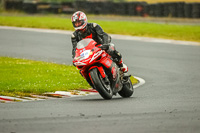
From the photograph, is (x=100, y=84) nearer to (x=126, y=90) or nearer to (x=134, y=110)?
(x=134, y=110)

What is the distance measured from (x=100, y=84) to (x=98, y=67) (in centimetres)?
39

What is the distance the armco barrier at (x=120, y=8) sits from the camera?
1544 inches

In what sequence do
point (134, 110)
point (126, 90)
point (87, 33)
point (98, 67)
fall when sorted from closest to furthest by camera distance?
point (134, 110)
point (98, 67)
point (87, 33)
point (126, 90)

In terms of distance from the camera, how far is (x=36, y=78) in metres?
13.0

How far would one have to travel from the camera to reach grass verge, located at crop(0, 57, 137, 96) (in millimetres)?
11133

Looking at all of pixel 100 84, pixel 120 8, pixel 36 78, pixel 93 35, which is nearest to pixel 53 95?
pixel 93 35

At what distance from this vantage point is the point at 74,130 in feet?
21.0

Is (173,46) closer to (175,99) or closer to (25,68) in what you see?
(25,68)

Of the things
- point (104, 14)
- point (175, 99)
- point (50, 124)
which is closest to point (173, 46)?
point (175, 99)

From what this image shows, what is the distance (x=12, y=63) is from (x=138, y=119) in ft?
31.3

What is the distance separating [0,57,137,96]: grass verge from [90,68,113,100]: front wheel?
6.39ft

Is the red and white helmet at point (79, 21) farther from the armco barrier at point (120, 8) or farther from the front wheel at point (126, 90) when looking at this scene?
the armco barrier at point (120, 8)

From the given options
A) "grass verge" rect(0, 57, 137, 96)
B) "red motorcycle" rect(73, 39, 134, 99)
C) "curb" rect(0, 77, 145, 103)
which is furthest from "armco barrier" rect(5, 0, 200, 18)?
"red motorcycle" rect(73, 39, 134, 99)

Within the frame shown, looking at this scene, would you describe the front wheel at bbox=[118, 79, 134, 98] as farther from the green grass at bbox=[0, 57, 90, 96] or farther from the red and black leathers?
the green grass at bbox=[0, 57, 90, 96]
